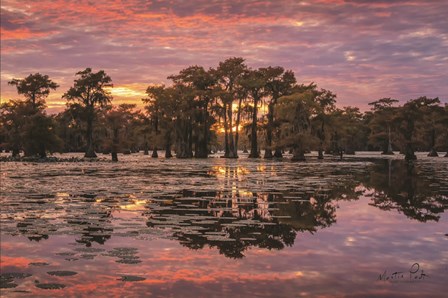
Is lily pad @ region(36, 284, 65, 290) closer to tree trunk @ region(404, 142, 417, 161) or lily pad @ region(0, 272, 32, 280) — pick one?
lily pad @ region(0, 272, 32, 280)

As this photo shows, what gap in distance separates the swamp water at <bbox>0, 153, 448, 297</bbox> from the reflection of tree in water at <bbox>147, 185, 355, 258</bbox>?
3cm

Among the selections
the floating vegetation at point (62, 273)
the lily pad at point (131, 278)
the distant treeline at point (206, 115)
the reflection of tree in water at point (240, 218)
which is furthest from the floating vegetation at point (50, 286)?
the distant treeline at point (206, 115)

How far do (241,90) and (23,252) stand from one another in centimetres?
6895

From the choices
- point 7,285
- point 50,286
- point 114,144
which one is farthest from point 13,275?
point 114,144

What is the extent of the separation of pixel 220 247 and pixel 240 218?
3559mm

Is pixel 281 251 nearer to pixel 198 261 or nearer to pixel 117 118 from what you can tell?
pixel 198 261

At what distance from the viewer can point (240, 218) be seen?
1249 centimetres

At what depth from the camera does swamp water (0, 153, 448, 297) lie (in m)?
6.48

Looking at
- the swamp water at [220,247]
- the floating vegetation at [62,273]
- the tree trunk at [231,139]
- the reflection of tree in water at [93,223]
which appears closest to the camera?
the swamp water at [220,247]

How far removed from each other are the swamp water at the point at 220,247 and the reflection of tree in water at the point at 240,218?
3cm

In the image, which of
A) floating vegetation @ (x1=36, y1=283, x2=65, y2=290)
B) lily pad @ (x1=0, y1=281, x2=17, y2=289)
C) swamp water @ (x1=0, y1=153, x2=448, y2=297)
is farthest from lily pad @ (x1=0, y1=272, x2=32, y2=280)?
floating vegetation @ (x1=36, y1=283, x2=65, y2=290)

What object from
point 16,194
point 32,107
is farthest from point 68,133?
point 16,194

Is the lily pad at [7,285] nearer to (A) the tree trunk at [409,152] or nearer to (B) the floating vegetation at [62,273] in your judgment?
(B) the floating vegetation at [62,273]

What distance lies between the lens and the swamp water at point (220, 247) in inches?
255
